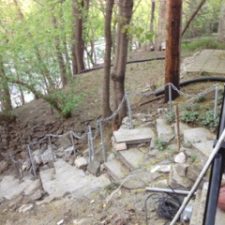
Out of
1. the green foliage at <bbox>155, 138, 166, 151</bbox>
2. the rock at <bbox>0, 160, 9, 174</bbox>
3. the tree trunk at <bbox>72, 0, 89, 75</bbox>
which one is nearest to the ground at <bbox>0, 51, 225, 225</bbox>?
the green foliage at <bbox>155, 138, 166, 151</bbox>

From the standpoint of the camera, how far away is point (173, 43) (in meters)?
6.27

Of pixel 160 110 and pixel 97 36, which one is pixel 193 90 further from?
pixel 97 36

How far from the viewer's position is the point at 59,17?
34.6 ft

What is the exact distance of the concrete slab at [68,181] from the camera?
534 centimetres

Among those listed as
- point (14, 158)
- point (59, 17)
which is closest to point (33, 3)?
point (59, 17)

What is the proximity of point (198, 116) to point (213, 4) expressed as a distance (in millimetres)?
9675

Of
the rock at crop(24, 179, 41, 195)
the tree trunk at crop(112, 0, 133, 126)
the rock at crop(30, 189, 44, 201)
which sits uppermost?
the tree trunk at crop(112, 0, 133, 126)

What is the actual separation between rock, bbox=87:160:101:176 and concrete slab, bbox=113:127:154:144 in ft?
1.80

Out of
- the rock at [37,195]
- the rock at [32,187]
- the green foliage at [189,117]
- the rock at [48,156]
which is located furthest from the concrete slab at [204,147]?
the rock at [48,156]

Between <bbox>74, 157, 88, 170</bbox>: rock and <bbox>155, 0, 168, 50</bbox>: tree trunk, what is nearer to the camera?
<bbox>74, 157, 88, 170</bbox>: rock

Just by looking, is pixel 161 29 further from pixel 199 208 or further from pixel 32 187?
pixel 199 208

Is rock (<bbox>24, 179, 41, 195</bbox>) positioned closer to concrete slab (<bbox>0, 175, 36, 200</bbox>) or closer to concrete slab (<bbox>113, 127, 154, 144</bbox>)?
concrete slab (<bbox>0, 175, 36, 200</bbox>)

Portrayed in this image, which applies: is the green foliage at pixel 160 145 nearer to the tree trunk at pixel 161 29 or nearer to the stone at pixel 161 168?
the stone at pixel 161 168

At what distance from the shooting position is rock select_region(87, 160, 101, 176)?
5.81 meters
